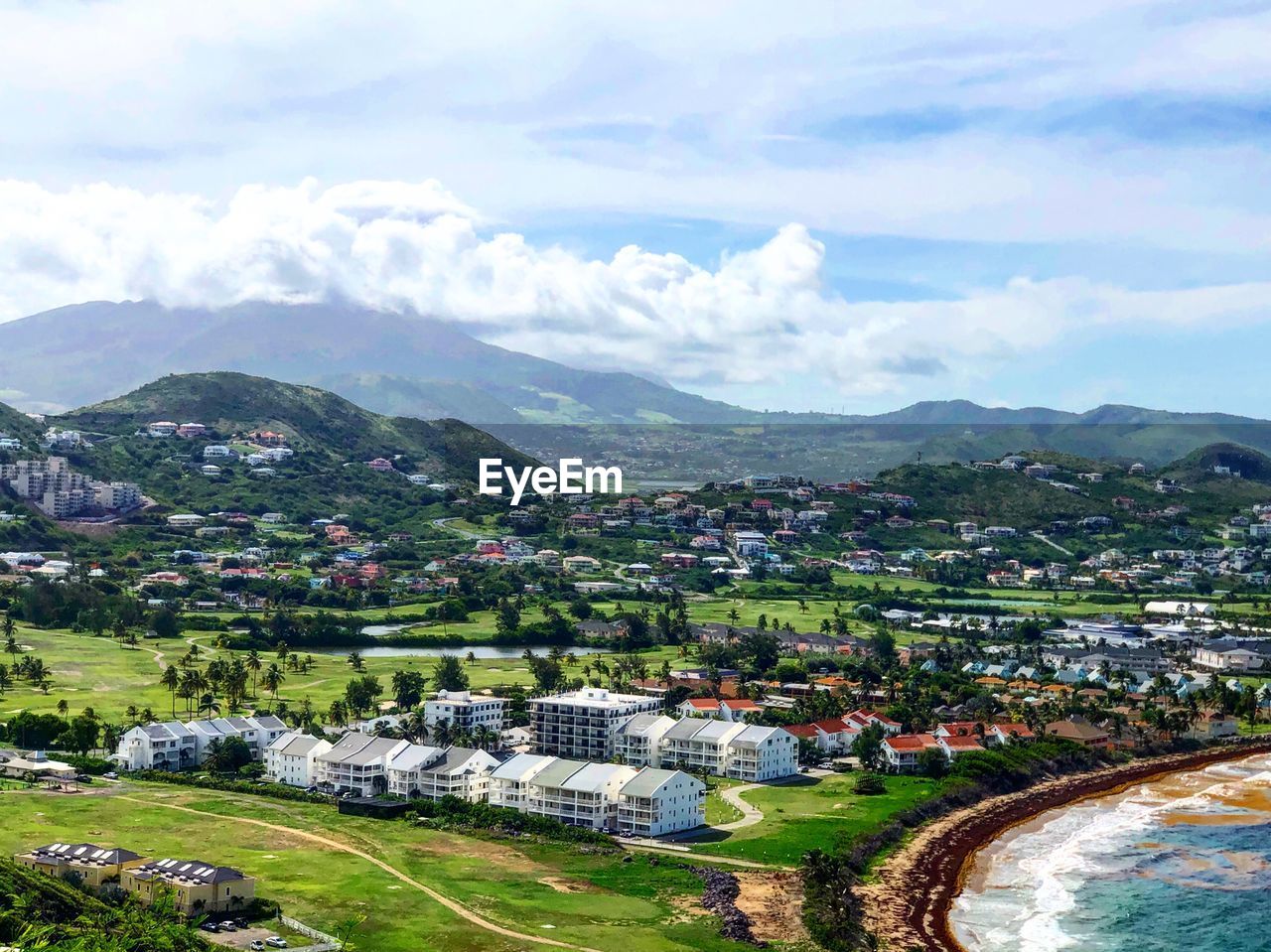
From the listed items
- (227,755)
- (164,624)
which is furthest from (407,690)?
(164,624)

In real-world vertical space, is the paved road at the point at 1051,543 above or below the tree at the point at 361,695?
above

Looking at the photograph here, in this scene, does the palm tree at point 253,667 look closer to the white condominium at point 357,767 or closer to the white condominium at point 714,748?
the white condominium at point 357,767

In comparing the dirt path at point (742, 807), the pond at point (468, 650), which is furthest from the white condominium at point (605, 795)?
the pond at point (468, 650)

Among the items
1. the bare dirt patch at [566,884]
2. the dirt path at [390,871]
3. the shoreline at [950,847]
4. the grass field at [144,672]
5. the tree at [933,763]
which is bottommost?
the shoreline at [950,847]

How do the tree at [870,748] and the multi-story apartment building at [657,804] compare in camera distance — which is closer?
the multi-story apartment building at [657,804]

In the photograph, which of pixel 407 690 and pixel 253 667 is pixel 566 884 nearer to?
pixel 407 690

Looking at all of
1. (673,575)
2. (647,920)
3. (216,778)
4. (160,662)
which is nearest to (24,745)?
(216,778)
